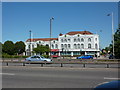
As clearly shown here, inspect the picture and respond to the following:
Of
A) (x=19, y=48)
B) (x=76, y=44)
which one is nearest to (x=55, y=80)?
(x=76, y=44)

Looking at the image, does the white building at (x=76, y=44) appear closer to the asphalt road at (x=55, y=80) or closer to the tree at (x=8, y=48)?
the tree at (x=8, y=48)

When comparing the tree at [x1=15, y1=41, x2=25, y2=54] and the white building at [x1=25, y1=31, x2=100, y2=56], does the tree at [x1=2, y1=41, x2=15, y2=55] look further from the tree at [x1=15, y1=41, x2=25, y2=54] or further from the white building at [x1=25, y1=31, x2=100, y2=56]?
the white building at [x1=25, y1=31, x2=100, y2=56]

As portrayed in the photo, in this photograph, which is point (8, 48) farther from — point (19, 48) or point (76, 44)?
point (76, 44)

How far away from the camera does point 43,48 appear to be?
71.6 metres

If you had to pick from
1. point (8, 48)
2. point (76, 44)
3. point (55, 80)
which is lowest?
point (55, 80)

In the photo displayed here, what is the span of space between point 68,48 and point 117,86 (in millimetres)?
79198

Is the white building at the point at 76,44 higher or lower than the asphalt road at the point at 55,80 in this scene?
higher

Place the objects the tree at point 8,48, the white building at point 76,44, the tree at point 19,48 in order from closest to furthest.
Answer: the white building at point 76,44, the tree at point 8,48, the tree at point 19,48

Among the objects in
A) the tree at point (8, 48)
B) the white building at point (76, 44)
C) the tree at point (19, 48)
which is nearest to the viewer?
the white building at point (76, 44)

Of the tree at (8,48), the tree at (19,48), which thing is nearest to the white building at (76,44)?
the tree at (19,48)

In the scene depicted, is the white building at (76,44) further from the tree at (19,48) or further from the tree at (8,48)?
the tree at (8,48)

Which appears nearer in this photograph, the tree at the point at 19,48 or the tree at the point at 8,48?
the tree at the point at 8,48

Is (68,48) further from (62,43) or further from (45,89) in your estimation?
(45,89)

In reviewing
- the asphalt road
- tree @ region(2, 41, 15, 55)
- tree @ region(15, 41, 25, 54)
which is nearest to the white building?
tree @ region(15, 41, 25, 54)
